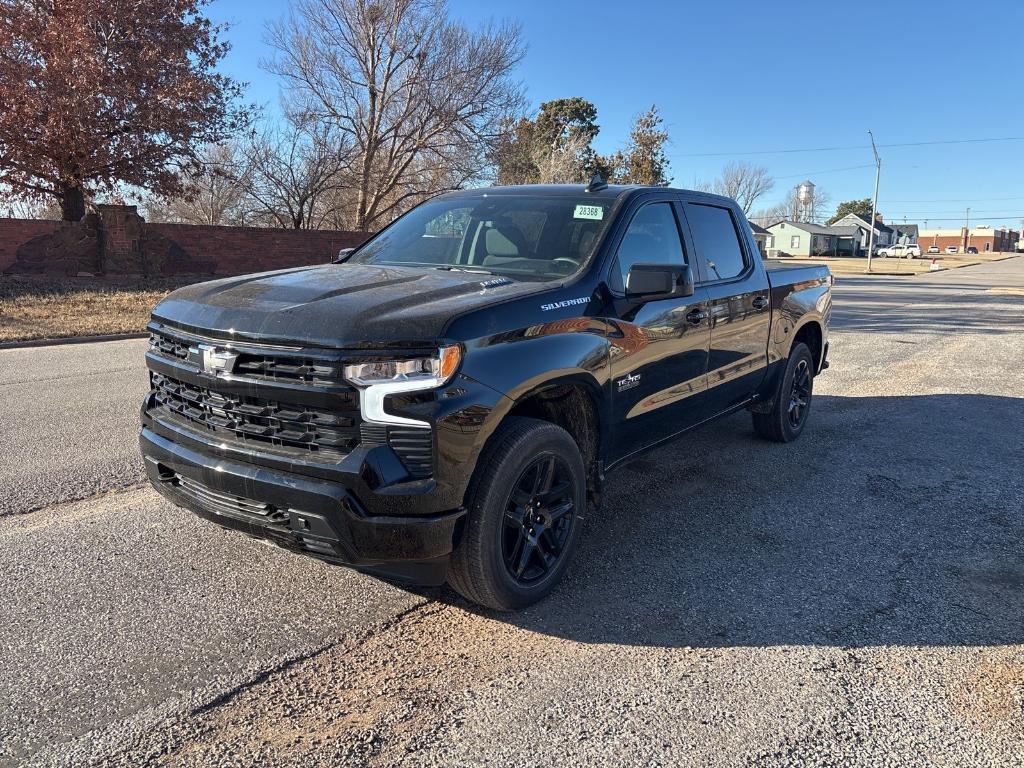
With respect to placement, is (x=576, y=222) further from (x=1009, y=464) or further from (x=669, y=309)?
(x=1009, y=464)

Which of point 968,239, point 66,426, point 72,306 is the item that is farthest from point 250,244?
point 968,239

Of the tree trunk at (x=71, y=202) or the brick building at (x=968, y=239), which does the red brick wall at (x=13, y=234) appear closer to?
the tree trunk at (x=71, y=202)

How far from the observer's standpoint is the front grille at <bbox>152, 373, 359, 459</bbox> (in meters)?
2.83

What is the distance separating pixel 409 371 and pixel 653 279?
1.42 metres

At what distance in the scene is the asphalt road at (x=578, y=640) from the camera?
2.53 meters

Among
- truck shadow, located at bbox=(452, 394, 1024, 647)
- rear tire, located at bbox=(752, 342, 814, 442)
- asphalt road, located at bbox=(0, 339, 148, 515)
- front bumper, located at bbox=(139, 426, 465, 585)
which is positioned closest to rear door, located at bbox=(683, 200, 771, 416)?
rear tire, located at bbox=(752, 342, 814, 442)

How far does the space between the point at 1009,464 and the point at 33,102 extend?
19.2m

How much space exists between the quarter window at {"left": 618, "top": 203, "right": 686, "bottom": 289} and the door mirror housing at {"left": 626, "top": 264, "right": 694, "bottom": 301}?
0.13 metres

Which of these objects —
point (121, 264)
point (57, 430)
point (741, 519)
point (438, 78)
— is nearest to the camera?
point (741, 519)

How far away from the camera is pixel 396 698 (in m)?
2.74

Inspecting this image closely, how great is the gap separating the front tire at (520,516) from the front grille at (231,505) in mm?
721

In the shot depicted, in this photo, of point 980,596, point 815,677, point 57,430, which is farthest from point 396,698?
point 57,430

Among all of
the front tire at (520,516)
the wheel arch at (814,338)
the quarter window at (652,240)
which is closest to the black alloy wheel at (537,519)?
the front tire at (520,516)

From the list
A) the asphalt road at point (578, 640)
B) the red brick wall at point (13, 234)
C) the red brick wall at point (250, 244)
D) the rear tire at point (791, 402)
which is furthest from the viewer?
the red brick wall at point (250, 244)
